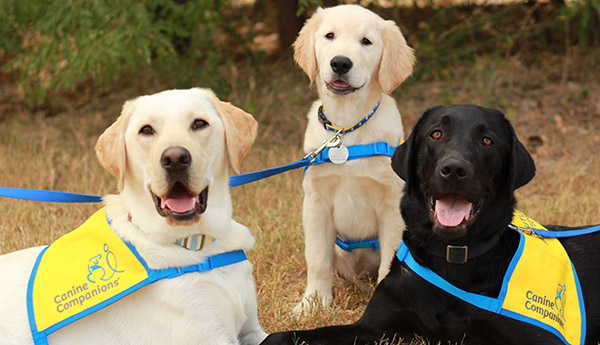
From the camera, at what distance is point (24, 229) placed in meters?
4.72

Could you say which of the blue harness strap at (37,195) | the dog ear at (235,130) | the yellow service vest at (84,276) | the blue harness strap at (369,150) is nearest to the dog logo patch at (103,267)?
the yellow service vest at (84,276)

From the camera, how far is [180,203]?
275cm

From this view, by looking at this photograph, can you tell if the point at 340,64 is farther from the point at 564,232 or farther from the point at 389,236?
the point at 564,232

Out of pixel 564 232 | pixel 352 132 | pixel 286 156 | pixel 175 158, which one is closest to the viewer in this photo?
pixel 175 158

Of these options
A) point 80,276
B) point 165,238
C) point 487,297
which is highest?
point 487,297

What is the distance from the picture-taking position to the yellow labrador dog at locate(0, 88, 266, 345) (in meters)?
2.72

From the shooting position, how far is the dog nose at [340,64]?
3648 mm

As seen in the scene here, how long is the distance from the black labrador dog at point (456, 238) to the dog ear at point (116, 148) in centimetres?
100

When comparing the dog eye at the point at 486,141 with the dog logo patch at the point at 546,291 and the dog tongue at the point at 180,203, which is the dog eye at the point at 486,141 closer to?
the dog logo patch at the point at 546,291

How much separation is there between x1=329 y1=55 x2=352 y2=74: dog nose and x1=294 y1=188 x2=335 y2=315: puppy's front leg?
68 centimetres

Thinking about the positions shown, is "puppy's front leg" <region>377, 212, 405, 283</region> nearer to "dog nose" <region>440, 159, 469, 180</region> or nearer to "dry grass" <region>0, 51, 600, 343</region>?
"dry grass" <region>0, 51, 600, 343</region>

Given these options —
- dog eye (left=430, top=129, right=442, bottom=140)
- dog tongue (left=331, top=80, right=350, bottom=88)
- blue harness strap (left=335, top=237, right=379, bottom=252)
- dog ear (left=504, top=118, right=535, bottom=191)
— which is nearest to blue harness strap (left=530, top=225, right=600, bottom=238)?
dog ear (left=504, top=118, right=535, bottom=191)

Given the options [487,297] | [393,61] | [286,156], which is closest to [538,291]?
[487,297]

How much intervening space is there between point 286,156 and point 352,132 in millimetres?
2724
